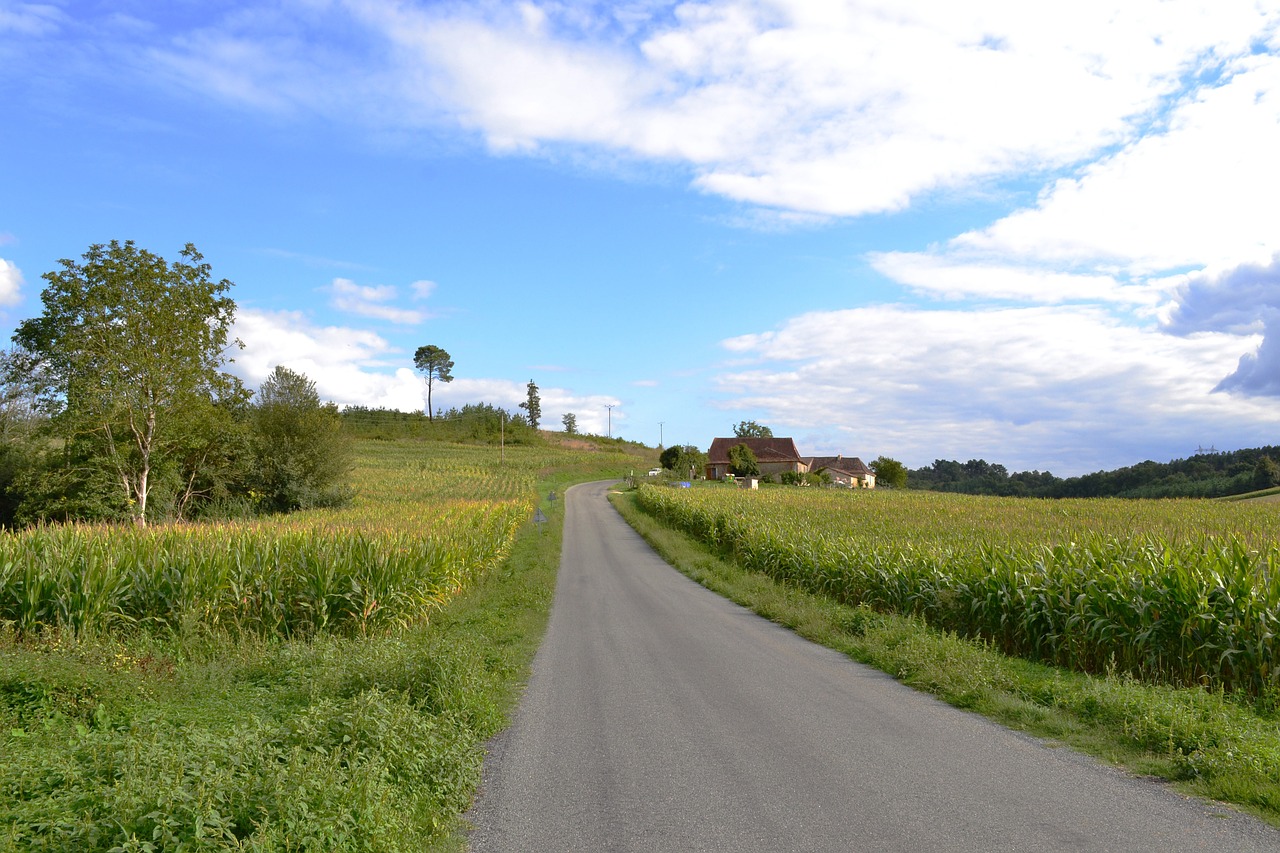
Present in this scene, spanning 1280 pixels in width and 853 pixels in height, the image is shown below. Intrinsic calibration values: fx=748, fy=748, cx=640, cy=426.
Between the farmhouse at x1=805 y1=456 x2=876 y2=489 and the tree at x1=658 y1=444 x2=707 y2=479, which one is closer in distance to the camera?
the tree at x1=658 y1=444 x2=707 y2=479

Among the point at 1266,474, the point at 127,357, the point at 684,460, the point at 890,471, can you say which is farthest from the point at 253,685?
the point at 890,471

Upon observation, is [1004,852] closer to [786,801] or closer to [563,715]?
[786,801]

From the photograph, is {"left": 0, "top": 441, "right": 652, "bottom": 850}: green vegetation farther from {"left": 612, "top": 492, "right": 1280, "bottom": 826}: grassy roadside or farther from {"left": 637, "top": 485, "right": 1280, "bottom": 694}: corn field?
{"left": 637, "top": 485, "right": 1280, "bottom": 694}: corn field

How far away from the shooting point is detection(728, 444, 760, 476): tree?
322 feet

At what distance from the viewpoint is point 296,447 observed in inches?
1469

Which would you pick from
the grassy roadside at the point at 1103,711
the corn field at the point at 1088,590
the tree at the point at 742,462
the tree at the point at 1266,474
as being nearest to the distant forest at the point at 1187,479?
the tree at the point at 1266,474

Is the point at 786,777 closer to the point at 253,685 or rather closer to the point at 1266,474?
the point at 253,685

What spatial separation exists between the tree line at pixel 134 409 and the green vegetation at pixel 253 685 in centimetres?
1674

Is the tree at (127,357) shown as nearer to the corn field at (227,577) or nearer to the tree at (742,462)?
the corn field at (227,577)

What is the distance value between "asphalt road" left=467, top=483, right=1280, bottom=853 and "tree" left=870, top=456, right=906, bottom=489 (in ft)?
386

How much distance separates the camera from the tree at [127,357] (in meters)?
28.2

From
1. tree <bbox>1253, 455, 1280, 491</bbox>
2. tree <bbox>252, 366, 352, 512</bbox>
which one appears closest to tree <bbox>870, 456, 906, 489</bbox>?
tree <bbox>1253, 455, 1280, 491</bbox>

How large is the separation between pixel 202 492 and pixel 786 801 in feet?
121

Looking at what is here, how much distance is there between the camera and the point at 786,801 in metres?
5.38
